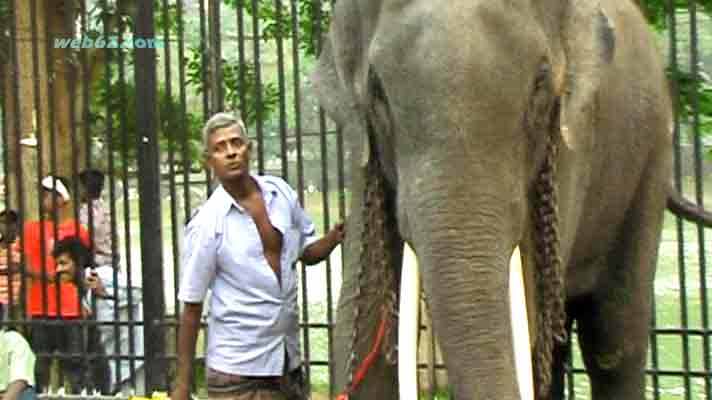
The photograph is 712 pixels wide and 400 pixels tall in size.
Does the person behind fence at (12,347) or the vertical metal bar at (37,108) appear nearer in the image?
the person behind fence at (12,347)

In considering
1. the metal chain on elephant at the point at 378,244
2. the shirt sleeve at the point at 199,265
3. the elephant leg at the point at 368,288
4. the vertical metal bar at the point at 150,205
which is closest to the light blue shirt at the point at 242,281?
the shirt sleeve at the point at 199,265

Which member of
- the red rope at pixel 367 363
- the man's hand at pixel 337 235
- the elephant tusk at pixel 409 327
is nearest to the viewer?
the elephant tusk at pixel 409 327

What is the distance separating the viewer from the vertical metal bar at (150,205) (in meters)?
10.2

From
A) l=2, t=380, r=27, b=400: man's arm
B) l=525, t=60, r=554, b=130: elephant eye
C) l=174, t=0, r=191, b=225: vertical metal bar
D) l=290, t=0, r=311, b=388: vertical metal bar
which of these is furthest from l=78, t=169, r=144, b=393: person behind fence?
l=525, t=60, r=554, b=130: elephant eye

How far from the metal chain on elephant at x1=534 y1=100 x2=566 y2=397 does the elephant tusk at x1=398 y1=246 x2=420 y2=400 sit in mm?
523

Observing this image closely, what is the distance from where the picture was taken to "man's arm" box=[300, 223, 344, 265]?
812cm

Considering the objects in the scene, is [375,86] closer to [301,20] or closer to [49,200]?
[301,20]

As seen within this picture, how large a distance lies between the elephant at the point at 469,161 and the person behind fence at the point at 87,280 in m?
3.31

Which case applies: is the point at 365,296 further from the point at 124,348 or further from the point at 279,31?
the point at 124,348

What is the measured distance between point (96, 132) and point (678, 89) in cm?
354

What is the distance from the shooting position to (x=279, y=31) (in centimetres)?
988

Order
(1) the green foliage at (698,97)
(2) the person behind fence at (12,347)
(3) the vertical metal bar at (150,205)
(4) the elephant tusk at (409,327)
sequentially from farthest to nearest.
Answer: (3) the vertical metal bar at (150,205)
(1) the green foliage at (698,97)
(2) the person behind fence at (12,347)
(4) the elephant tusk at (409,327)

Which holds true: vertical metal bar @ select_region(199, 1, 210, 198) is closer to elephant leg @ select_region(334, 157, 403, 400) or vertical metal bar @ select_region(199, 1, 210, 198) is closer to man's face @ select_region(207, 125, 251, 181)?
man's face @ select_region(207, 125, 251, 181)

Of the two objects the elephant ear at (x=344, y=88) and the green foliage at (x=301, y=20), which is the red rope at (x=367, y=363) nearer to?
the elephant ear at (x=344, y=88)
